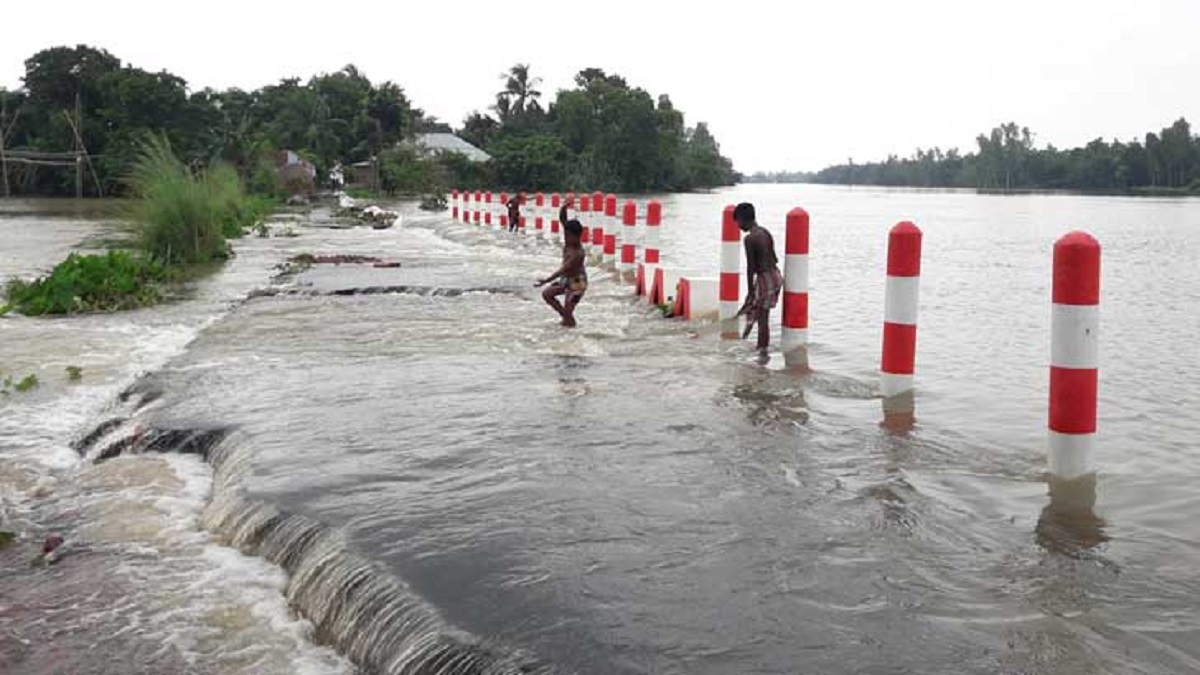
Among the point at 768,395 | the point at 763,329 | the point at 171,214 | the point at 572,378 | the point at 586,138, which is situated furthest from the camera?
the point at 586,138

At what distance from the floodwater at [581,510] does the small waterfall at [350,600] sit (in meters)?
0.01

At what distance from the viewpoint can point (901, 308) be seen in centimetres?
639

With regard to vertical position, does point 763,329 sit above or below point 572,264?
below

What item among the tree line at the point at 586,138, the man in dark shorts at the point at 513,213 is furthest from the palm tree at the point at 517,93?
the man in dark shorts at the point at 513,213

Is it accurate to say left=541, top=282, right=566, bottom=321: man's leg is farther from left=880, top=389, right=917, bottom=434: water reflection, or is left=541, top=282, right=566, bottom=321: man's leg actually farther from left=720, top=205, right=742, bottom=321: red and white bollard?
left=880, top=389, right=917, bottom=434: water reflection

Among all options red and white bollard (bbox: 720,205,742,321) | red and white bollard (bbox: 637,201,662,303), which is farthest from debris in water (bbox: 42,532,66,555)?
red and white bollard (bbox: 637,201,662,303)

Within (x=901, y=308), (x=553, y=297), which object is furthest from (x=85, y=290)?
(x=901, y=308)

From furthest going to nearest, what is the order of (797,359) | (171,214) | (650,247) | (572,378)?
1. (171,214)
2. (650,247)
3. (797,359)
4. (572,378)

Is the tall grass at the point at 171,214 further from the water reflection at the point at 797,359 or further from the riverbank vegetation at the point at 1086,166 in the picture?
the riverbank vegetation at the point at 1086,166

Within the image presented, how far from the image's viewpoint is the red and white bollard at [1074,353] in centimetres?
468

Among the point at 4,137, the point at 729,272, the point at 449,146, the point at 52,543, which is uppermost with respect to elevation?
the point at 449,146

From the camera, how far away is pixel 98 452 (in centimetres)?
602

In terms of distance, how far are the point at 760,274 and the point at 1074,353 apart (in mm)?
3864

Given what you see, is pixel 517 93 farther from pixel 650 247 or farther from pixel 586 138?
pixel 650 247
